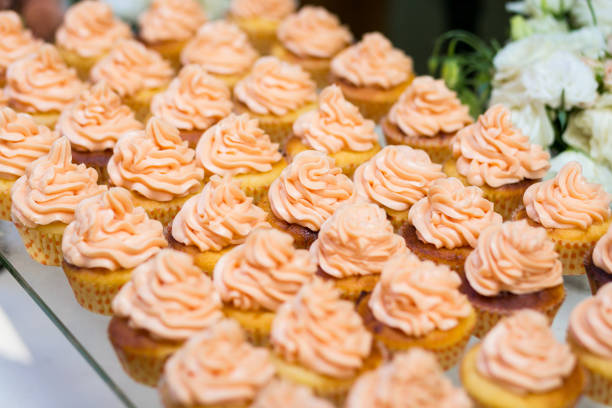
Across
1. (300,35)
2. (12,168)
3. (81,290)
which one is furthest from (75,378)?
(300,35)

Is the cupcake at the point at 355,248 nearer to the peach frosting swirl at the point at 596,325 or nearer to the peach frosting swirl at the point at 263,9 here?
the peach frosting swirl at the point at 596,325

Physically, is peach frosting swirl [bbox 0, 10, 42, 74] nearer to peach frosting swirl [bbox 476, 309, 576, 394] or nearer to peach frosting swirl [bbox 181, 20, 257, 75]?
peach frosting swirl [bbox 181, 20, 257, 75]

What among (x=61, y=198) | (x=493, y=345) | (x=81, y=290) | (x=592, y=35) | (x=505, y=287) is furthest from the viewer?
(x=592, y=35)

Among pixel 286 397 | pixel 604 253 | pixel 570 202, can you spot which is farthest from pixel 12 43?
pixel 604 253

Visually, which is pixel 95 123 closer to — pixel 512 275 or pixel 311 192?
pixel 311 192

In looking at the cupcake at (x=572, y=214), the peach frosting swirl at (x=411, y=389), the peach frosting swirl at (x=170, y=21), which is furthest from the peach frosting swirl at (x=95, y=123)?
the peach frosting swirl at (x=411, y=389)

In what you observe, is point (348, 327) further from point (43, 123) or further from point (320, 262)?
point (43, 123)
